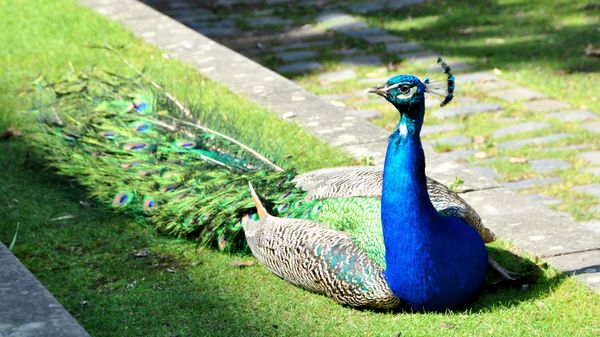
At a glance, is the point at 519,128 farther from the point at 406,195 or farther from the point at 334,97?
the point at 406,195

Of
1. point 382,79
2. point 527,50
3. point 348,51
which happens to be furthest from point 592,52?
point 348,51

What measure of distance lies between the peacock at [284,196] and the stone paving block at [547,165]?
1.81 meters

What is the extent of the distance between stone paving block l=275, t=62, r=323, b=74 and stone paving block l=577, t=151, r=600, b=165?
277 cm

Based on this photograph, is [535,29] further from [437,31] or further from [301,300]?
[301,300]

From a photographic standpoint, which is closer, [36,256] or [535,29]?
[36,256]

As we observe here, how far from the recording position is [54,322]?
3.41 metres

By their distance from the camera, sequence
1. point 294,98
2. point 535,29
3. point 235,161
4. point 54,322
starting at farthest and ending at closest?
point 535,29 < point 294,98 < point 235,161 < point 54,322

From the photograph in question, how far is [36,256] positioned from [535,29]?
229 inches

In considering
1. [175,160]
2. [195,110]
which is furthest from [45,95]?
[175,160]

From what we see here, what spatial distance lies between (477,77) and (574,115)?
1.17 metres

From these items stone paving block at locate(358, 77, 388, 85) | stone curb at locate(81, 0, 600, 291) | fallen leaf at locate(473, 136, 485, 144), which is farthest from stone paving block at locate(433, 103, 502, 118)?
stone curb at locate(81, 0, 600, 291)

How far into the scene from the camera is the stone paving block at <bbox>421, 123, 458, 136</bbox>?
6.90m

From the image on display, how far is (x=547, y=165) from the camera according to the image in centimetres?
626

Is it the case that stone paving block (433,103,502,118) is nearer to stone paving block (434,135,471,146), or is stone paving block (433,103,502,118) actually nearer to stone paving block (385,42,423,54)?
stone paving block (434,135,471,146)
